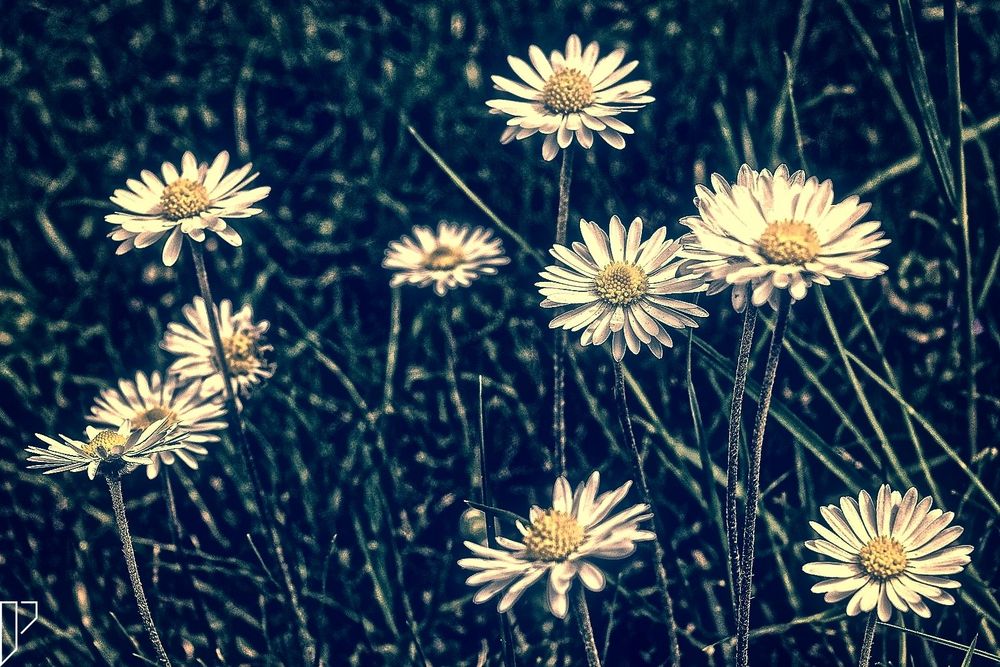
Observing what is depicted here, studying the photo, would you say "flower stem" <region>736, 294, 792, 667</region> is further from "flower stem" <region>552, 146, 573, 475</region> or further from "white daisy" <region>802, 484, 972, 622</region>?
"flower stem" <region>552, 146, 573, 475</region>

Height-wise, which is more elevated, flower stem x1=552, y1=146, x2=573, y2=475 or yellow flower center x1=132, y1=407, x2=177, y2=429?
flower stem x1=552, y1=146, x2=573, y2=475

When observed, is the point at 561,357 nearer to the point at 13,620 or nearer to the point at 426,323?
the point at 426,323

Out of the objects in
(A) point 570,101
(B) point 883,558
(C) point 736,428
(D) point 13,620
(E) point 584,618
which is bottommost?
(D) point 13,620

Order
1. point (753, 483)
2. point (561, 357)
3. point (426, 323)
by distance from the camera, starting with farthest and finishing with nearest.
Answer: point (426, 323)
point (561, 357)
point (753, 483)

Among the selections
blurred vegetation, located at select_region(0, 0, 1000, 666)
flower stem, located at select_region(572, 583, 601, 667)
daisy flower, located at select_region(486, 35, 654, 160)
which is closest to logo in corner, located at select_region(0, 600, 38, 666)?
blurred vegetation, located at select_region(0, 0, 1000, 666)

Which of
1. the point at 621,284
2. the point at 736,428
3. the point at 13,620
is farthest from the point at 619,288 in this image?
the point at 13,620

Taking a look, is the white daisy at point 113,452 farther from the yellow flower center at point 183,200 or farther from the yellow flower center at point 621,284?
the yellow flower center at point 621,284
